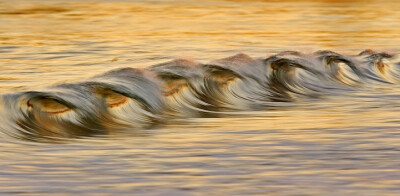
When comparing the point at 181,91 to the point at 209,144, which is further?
the point at 181,91

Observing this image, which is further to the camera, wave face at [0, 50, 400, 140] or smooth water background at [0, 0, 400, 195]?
wave face at [0, 50, 400, 140]

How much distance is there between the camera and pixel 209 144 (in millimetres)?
5297

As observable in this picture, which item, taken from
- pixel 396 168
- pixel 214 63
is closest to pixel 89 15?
pixel 214 63

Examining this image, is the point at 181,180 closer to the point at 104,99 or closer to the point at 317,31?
the point at 104,99

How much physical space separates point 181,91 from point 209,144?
2.34 meters

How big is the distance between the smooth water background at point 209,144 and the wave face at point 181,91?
321 millimetres

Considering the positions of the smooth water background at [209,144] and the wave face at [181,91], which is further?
the wave face at [181,91]

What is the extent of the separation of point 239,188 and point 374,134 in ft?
5.00

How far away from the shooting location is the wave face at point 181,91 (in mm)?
6086

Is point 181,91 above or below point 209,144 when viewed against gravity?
above

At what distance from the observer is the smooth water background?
436cm

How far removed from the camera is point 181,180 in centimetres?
441

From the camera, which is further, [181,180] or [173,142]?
[173,142]

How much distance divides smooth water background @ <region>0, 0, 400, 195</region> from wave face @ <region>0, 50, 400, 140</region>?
1.05 ft
